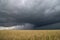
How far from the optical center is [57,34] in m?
7.02

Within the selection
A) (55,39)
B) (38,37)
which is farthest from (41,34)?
(55,39)

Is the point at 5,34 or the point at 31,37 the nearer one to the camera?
the point at 31,37

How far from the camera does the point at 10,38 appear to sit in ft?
24.0

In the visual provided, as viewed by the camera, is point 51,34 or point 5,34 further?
point 5,34

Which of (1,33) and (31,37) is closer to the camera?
(31,37)

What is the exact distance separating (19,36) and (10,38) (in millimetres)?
392

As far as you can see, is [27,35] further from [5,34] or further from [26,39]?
[5,34]

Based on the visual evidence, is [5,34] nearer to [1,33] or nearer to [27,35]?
[1,33]

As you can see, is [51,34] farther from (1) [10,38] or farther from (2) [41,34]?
(1) [10,38]

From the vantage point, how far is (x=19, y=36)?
24.3ft

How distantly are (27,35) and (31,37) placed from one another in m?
0.20

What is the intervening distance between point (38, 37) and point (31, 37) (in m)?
0.29

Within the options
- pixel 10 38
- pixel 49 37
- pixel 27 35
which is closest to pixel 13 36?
pixel 10 38

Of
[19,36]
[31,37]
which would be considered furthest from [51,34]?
[19,36]
